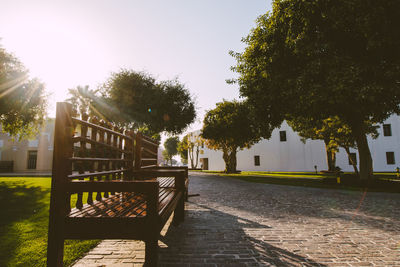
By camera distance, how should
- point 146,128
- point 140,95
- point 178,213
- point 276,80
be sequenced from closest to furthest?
point 178,213 < point 276,80 < point 140,95 < point 146,128

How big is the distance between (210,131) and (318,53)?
15996 millimetres

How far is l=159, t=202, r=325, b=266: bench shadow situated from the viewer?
277 cm

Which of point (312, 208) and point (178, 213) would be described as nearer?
point (178, 213)

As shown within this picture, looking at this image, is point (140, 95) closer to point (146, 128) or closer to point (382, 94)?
point (146, 128)

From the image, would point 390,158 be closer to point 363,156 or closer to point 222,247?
point 363,156

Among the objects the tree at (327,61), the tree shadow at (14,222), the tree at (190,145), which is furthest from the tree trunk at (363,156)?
the tree at (190,145)

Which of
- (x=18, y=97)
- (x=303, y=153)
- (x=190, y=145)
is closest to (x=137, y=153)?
(x=18, y=97)

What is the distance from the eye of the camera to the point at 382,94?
912 cm

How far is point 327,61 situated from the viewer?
9.84 meters

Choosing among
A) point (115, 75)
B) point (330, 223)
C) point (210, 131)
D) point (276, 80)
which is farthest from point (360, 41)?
point (115, 75)

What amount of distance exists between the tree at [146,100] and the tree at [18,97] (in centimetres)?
553

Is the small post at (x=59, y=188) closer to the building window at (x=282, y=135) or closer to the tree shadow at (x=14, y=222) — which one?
the tree shadow at (x=14, y=222)

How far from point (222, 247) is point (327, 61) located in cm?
1018

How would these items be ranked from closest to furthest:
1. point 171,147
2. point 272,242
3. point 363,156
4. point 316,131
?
point 272,242, point 363,156, point 316,131, point 171,147
